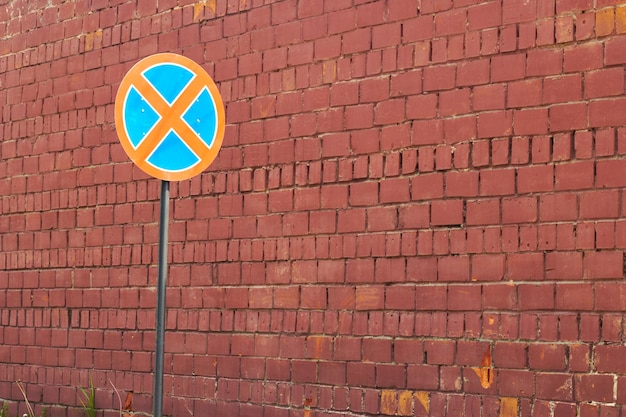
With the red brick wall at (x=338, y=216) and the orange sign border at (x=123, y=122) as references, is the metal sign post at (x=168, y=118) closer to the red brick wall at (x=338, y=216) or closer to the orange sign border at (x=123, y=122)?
the orange sign border at (x=123, y=122)

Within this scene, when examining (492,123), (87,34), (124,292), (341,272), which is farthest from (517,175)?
(87,34)

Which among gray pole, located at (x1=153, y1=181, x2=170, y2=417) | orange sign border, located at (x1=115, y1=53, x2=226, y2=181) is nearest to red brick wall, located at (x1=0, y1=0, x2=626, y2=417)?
orange sign border, located at (x1=115, y1=53, x2=226, y2=181)

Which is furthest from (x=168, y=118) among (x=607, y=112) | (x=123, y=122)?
(x=607, y=112)

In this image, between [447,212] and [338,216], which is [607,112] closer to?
[447,212]

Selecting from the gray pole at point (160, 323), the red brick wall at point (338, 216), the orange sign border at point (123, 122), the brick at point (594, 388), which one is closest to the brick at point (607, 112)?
the red brick wall at point (338, 216)

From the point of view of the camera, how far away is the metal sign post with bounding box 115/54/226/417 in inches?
246

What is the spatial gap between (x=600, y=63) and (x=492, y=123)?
2.29ft

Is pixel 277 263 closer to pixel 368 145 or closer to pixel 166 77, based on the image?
pixel 368 145

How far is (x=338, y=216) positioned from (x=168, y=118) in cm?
142

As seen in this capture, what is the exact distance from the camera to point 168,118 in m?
6.27

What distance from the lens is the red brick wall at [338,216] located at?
6129 mm

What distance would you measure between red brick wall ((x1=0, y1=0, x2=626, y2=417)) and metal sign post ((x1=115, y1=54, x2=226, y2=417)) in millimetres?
1179

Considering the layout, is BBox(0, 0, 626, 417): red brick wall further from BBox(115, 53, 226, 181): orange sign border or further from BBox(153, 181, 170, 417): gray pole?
BBox(153, 181, 170, 417): gray pole

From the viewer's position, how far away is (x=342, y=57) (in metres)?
7.30
